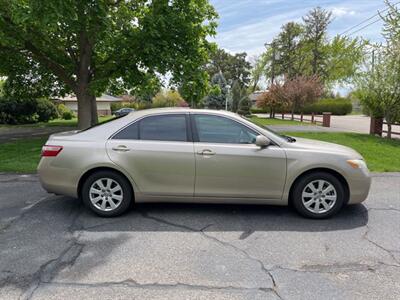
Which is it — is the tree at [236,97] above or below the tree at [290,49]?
below

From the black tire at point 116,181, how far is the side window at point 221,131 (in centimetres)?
122

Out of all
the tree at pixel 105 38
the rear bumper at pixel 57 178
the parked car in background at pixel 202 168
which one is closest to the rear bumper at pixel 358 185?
the parked car in background at pixel 202 168

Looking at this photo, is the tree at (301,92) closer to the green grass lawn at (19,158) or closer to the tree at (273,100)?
the tree at (273,100)

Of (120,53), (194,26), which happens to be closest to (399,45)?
(194,26)

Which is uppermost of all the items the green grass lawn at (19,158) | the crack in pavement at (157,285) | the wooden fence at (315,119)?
the wooden fence at (315,119)

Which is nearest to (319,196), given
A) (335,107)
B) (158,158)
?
(158,158)

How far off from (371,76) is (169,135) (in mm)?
12676

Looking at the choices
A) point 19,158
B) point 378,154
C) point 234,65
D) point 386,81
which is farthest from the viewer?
point 234,65

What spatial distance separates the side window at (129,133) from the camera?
15.5 feet

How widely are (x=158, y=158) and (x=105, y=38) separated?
26.9 feet

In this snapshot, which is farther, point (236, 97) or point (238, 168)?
point (236, 97)

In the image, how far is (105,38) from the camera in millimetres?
11359

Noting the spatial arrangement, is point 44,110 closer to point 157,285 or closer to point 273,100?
point 273,100

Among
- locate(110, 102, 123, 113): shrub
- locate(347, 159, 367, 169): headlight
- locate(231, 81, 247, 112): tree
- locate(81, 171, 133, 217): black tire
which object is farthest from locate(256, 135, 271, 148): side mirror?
locate(110, 102, 123, 113): shrub
